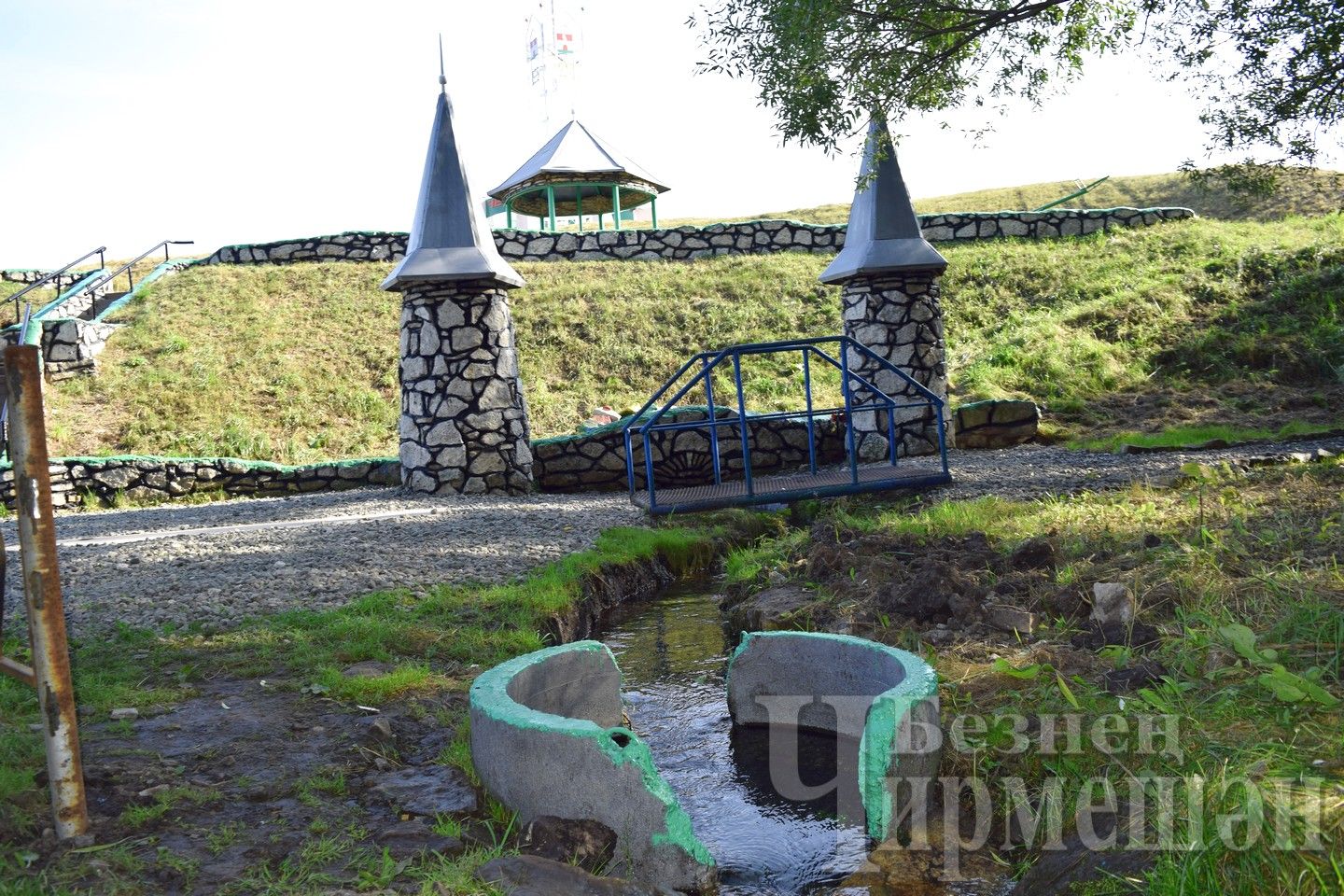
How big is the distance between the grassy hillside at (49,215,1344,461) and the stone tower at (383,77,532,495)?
4293 mm

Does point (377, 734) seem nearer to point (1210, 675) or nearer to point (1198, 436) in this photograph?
point (1210, 675)

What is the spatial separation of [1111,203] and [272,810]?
33.3 m

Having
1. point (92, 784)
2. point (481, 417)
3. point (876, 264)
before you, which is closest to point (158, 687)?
point (92, 784)

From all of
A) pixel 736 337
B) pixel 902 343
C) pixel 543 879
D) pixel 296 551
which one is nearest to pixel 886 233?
pixel 902 343

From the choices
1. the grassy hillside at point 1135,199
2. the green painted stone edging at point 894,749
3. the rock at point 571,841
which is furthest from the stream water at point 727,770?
the grassy hillside at point 1135,199

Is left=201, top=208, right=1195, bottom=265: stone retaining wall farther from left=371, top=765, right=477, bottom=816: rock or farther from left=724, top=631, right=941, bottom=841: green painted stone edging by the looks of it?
left=724, top=631, right=941, bottom=841: green painted stone edging

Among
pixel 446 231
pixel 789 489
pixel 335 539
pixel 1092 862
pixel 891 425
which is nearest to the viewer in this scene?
pixel 1092 862

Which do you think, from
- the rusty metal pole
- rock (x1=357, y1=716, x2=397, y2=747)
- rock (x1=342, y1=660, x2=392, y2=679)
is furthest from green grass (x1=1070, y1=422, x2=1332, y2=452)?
the rusty metal pole

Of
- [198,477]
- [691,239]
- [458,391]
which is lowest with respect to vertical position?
[198,477]

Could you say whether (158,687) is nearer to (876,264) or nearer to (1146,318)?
(876,264)

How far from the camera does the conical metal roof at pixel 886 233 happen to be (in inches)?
468

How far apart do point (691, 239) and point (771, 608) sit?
57.7 feet

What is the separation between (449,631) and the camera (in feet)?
17.4

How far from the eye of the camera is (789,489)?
8453 millimetres
